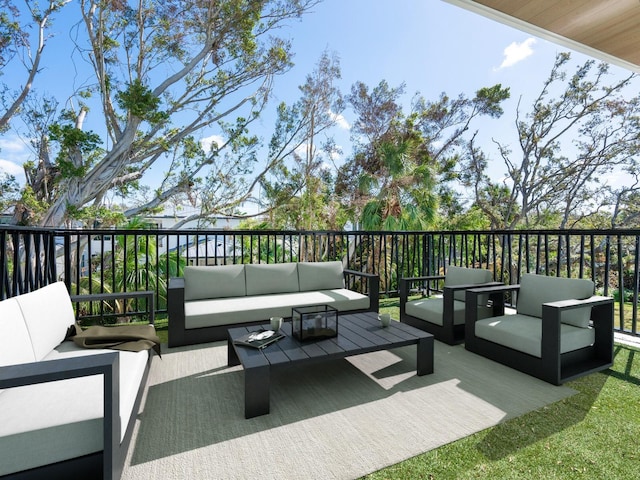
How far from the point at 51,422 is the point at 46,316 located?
109 centimetres

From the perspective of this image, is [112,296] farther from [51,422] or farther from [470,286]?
[470,286]

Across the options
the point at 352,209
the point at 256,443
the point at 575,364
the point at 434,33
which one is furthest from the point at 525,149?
the point at 256,443

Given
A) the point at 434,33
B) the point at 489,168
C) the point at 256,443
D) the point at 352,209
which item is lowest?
the point at 256,443

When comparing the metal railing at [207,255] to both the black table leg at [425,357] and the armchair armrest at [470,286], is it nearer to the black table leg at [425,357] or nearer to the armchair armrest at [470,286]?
the armchair armrest at [470,286]

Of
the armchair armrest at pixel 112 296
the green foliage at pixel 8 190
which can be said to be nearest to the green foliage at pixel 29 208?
the green foliage at pixel 8 190

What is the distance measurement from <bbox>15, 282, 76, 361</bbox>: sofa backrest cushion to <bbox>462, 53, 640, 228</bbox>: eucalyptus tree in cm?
1552

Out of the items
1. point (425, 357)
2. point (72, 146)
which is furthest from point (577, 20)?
point (72, 146)

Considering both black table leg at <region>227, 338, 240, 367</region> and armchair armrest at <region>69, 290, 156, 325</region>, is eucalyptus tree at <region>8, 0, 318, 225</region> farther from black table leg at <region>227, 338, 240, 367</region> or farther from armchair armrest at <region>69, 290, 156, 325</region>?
black table leg at <region>227, 338, 240, 367</region>

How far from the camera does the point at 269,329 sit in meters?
2.80

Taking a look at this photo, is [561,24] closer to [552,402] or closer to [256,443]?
[552,402]

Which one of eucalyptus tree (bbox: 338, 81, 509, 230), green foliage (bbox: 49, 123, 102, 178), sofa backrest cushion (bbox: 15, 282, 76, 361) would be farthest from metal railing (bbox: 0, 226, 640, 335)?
eucalyptus tree (bbox: 338, 81, 509, 230)

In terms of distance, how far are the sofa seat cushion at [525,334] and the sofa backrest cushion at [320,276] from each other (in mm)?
1825

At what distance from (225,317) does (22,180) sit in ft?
33.4

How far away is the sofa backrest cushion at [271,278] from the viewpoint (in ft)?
13.0
